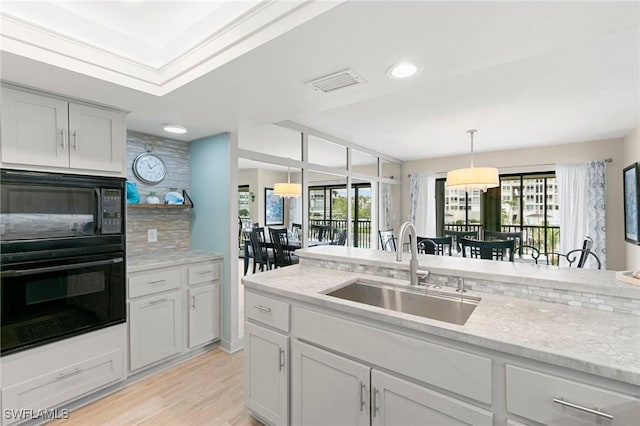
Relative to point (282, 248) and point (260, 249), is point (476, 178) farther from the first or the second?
point (260, 249)

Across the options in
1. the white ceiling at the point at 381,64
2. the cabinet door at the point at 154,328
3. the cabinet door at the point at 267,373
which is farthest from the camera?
the cabinet door at the point at 154,328

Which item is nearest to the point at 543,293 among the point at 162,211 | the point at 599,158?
the point at 162,211

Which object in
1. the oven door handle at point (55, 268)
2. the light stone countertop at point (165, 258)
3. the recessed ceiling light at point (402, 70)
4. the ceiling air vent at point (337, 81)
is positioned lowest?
the light stone countertop at point (165, 258)

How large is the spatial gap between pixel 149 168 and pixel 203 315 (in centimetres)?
156

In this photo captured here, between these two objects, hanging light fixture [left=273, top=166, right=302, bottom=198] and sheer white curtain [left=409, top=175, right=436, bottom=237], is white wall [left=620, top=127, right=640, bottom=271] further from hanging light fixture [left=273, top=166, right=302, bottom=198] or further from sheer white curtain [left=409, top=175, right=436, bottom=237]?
hanging light fixture [left=273, top=166, right=302, bottom=198]

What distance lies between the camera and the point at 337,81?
1.82 meters

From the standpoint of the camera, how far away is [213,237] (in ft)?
10.0

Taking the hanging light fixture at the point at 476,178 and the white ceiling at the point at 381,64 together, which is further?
the hanging light fixture at the point at 476,178

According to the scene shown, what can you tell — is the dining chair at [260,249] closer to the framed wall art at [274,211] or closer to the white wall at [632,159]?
the framed wall art at [274,211]

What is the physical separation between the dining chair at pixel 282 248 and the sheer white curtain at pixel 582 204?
4.50m

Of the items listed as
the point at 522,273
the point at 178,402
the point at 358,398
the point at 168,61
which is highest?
the point at 168,61

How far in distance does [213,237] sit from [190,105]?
1.37 m

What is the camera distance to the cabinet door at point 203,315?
273 centimetres

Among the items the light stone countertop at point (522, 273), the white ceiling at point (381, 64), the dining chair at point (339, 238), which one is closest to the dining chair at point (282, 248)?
the dining chair at point (339, 238)
